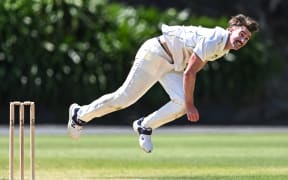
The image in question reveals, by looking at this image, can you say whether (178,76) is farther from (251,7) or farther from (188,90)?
(251,7)

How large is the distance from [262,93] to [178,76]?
1891 centimetres

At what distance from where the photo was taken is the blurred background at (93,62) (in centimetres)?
2597

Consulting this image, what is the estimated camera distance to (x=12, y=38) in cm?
2598

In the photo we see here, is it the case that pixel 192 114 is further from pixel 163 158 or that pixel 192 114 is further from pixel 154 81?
pixel 163 158

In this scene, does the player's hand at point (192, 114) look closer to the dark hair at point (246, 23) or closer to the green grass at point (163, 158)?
the green grass at point (163, 158)

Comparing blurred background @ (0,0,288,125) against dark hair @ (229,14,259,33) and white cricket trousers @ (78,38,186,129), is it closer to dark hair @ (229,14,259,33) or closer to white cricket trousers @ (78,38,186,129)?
white cricket trousers @ (78,38,186,129)

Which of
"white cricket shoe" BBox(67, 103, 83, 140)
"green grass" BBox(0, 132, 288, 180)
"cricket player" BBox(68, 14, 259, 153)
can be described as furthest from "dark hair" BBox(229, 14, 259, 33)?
"white cricket shoe" BBox(67, 103, 83, 140)

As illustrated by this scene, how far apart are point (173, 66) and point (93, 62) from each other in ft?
52.2

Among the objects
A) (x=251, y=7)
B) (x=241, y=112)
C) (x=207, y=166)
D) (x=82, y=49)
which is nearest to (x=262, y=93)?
(x=241, y=112)

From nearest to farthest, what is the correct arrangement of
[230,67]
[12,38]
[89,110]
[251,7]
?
[89,110], [12,38], [230,67], [251,7]

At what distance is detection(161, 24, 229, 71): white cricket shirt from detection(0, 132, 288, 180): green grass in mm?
1130

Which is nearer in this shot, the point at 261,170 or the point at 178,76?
the point at 178,76

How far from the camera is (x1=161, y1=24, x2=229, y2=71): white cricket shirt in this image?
992 cm

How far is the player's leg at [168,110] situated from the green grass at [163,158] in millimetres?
363
